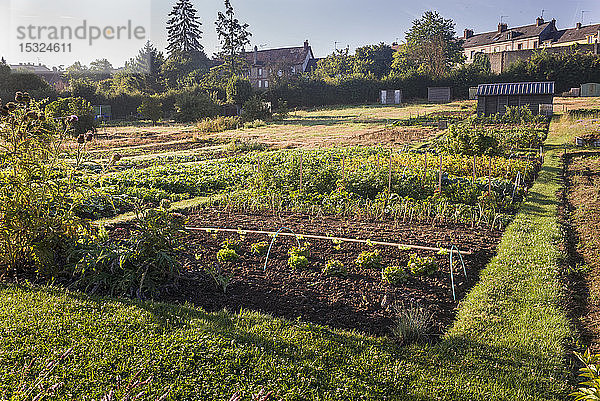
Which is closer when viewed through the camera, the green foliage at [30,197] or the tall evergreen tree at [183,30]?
the green foliage at [30,197]

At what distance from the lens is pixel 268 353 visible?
137 inches

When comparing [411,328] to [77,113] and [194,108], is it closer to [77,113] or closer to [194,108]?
[77,113]

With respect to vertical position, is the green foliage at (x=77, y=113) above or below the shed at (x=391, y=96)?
below

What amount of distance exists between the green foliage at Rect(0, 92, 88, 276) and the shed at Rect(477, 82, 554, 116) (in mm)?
24474

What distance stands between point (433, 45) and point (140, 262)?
48513mm

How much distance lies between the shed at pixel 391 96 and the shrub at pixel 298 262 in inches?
1516

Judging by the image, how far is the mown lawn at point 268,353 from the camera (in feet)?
10.2

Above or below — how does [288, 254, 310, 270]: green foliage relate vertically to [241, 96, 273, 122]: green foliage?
below

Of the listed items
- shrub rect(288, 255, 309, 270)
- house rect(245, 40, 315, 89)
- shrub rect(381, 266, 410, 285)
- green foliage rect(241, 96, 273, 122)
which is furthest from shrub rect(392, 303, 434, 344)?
house rect(245, 40, 315, 89)

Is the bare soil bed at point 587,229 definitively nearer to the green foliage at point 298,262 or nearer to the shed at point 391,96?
the green foliage at point 298,262

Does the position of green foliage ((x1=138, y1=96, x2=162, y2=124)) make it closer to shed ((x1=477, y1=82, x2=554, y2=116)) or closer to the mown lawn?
shed ((x1=477, y1=82, x2=554, y2=116))

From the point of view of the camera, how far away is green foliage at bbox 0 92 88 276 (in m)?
4.68

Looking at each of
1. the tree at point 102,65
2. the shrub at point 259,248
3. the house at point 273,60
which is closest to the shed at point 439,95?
the house at point 273,60

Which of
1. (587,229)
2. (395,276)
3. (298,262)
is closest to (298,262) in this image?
(298,262)
